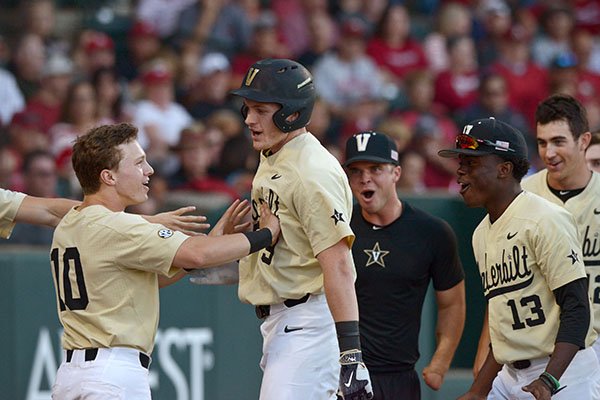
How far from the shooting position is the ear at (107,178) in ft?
17.5

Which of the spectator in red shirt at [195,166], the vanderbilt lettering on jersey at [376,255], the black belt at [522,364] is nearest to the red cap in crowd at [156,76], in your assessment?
the spectator in red shirt at [195,166]

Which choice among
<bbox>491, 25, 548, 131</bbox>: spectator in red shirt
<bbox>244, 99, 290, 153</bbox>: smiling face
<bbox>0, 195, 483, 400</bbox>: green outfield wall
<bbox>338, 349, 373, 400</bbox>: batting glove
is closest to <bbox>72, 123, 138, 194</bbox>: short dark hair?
<bbox>244, 99, 290, 153</bbox>: smiling face

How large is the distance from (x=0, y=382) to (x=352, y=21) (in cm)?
622

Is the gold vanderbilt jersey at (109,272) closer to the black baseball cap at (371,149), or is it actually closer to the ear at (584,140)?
the black baseball cap at (371,149)

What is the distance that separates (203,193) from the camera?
9.64m

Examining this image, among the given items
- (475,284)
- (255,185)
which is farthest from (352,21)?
(255,185)

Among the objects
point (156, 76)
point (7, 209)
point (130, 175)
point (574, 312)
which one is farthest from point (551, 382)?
point (156, 76)

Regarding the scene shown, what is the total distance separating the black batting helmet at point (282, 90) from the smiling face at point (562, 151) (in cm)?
147

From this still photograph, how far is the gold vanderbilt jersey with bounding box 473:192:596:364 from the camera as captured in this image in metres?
5.32

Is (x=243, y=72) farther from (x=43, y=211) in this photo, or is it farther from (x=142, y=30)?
(x=43, y=211)

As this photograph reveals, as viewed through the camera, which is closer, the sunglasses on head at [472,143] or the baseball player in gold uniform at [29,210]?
the sunglasses on head at [472,143]

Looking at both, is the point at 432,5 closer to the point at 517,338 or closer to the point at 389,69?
the point at 389,69

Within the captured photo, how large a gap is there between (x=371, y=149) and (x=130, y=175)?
161cm

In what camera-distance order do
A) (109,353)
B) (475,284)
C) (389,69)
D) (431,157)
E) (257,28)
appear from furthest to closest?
(389,69) → (257,28) → (431,157) → (475,284) → (109,353)
